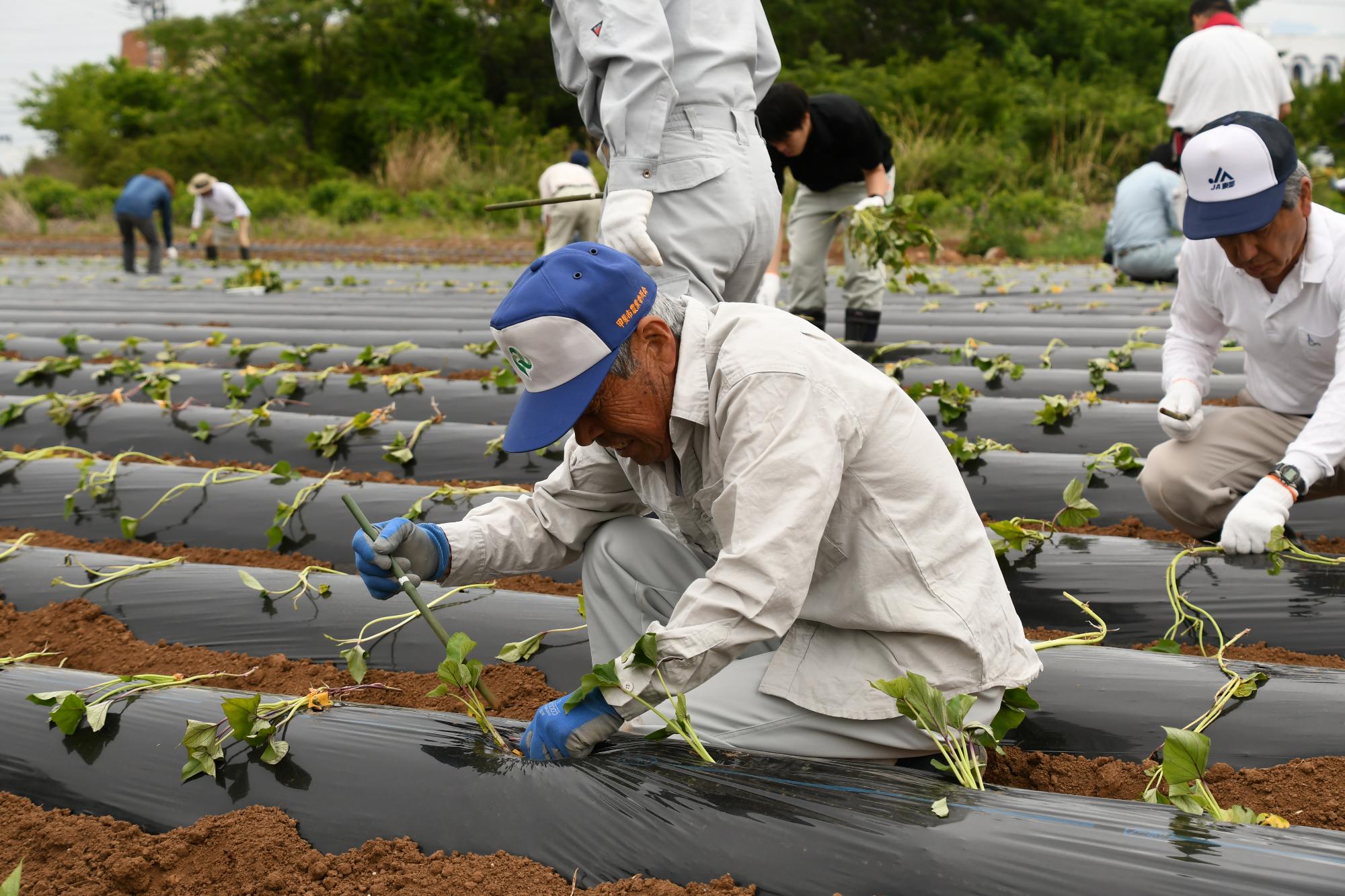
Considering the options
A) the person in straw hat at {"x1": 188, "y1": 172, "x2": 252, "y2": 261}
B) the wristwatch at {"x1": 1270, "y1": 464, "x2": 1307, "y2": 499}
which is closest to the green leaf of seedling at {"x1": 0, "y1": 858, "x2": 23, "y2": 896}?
the wristwatch at {"x1": 1270, "y1": 464, "x2": 1307, "y2": 499}

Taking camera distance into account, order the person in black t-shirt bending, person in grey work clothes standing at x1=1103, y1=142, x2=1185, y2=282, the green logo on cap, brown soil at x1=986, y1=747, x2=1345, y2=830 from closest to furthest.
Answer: the green logo on cap → brown soil at x1=986, y1=747, x2=1345, y2=830 → the person in black t-shirt bending → person in grey work clothes standing at x1=1103, y1=142, x2=1185, y2=282

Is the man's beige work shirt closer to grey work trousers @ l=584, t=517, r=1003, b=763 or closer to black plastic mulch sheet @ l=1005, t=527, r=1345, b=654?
grey work trousers @ l=584, t=517, r=1003, b=763

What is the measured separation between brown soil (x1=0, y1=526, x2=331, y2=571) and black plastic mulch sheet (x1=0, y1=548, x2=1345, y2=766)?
22 cm

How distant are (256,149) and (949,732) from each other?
2719 cm

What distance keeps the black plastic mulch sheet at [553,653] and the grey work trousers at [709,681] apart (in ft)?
0.38

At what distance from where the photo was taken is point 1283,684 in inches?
80.1

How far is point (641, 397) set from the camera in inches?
67.8

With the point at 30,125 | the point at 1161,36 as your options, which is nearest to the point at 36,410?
the point at 1161,36

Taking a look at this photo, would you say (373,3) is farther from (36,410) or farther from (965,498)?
(965,498)

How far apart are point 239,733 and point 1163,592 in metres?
1.92

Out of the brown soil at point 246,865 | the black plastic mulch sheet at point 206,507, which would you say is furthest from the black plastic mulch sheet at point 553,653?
the brown soil at point 246,865

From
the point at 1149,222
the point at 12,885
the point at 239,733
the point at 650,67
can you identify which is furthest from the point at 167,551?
the point at 1149,222

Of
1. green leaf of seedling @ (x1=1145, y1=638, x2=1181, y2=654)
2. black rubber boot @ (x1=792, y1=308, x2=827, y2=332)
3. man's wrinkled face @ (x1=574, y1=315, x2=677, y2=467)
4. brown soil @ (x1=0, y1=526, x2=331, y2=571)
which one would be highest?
man's wrinkled face @ (x1=574, y1=315, x2=677, y2=467)

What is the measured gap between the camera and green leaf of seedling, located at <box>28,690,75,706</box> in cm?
207
